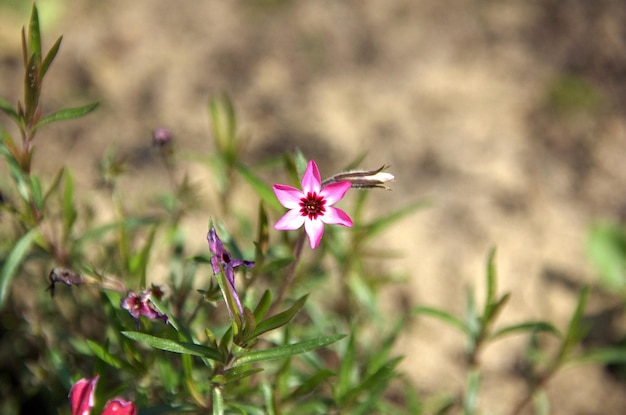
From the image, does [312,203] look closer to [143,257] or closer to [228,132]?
[143,257]

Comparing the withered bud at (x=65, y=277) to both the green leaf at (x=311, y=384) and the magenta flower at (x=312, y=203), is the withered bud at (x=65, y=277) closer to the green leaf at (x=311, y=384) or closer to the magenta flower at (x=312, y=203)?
the magenta flower at (x=312, y=203)

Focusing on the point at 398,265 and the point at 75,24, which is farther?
the point at 75,24

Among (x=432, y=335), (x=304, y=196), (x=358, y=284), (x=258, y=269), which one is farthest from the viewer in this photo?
(x=432, y=335)

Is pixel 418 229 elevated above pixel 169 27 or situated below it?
below

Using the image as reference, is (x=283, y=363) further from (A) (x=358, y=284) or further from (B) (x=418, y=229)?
(B) (x=418, y=229)

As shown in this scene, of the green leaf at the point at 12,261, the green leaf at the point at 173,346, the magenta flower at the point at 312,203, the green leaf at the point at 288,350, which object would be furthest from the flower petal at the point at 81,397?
the magenta flower at the point at 312,203

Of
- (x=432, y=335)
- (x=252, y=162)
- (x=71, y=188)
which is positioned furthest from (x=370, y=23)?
(x=71, y=188)

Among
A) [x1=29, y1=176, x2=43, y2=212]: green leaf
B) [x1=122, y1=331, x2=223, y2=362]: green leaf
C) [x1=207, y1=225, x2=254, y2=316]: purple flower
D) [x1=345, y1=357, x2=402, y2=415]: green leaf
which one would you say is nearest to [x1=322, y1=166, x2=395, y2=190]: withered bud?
[x1=207, y1=225, x2=254, y2=316]: purple flower

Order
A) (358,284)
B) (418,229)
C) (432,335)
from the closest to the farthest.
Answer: (358,284) → (432,335) → (418,229)
